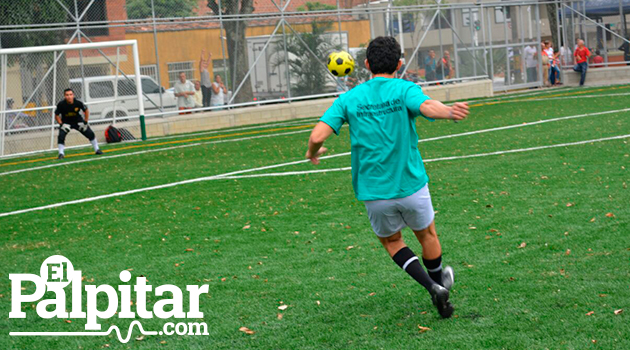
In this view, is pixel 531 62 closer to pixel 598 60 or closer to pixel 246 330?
pixel 598 60

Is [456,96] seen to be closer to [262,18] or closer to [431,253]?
[262,18]

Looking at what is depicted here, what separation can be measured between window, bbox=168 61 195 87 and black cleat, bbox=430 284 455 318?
2105cm

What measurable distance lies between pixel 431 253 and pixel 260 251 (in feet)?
8.84

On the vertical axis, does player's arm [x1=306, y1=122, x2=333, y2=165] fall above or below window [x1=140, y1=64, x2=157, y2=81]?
below

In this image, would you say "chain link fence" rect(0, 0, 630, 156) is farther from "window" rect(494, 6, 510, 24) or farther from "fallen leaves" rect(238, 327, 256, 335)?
"fallen leaves" rect(238, 327, 256, 335)

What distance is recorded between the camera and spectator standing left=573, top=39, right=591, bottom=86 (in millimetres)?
34606

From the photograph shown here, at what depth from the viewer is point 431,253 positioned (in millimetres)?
5555

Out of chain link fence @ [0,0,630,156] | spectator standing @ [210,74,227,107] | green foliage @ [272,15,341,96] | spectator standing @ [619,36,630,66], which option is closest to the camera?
chain link fence @ [0,0,630,156]

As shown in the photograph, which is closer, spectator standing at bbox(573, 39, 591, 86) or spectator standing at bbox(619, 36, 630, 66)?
spectator standing at bbox(573, 39, 591, 86)

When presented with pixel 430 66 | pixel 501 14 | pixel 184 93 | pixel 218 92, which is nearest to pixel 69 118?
pixel 184 93

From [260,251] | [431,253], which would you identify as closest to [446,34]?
[260,251]

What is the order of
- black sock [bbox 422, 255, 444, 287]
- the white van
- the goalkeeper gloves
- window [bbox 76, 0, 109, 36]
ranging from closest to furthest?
black sock [bbox 422, 255, 444, 287]
the goalkeeper gloves
the white van
window [bbox 76, 0, 109, 36]

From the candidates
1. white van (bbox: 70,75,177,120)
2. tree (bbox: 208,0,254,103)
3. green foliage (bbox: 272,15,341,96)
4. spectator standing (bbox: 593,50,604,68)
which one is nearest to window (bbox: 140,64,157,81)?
white van (bbox: 70,75,177,120)

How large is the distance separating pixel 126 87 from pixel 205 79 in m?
3.12
